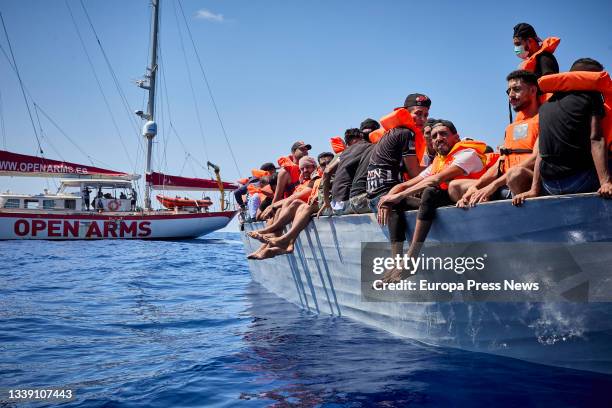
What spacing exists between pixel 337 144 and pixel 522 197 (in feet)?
13.5

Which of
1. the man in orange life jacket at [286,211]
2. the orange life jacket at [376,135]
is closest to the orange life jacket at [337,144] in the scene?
the man in orange life jacket at [286,211]

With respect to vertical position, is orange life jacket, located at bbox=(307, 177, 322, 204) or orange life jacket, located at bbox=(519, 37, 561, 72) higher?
orange life jacket, located at bbox=(519, 37, 561, 72)

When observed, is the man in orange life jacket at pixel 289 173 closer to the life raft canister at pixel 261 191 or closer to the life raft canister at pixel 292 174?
the life raft canister at pixel 292 174

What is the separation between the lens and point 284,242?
22.3ft

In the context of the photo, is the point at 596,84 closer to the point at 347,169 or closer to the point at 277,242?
the point at 347,169

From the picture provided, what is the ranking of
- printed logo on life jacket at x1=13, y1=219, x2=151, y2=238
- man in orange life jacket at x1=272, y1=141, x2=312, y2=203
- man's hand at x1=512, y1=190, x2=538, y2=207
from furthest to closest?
printed logo on life jacket at x1=13, y1=219, x2=151, y2=238 < man in orange life jacket at x1=272, y1=141, x2=312, y2=203 < man's hand at x1=512, y1=190, x2=538, y2=207

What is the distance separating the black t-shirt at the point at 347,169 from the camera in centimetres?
608

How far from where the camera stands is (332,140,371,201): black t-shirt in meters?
6.08

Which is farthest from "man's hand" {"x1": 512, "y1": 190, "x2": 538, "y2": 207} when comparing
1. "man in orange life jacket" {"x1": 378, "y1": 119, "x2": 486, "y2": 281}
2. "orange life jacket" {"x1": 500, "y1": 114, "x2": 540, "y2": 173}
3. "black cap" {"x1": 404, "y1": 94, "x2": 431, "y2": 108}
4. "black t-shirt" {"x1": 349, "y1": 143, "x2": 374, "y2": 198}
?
"black t-shirt" {"x1": 349, "y1": 143, "x2": 374, "y2": 198}

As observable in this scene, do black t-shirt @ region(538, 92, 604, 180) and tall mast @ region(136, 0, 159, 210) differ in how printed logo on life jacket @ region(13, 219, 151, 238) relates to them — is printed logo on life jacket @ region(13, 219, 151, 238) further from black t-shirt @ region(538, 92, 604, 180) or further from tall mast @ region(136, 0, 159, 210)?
black t-shirt @ region(538, 92, 604, 180)

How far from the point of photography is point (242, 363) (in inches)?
171

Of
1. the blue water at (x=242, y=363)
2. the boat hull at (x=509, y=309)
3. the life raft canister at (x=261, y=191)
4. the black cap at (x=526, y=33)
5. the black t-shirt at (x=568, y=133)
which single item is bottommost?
the blue water at (x=242, y=363)

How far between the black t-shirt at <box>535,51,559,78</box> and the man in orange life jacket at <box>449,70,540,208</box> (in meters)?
0.40

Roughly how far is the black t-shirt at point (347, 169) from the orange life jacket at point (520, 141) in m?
2.16
